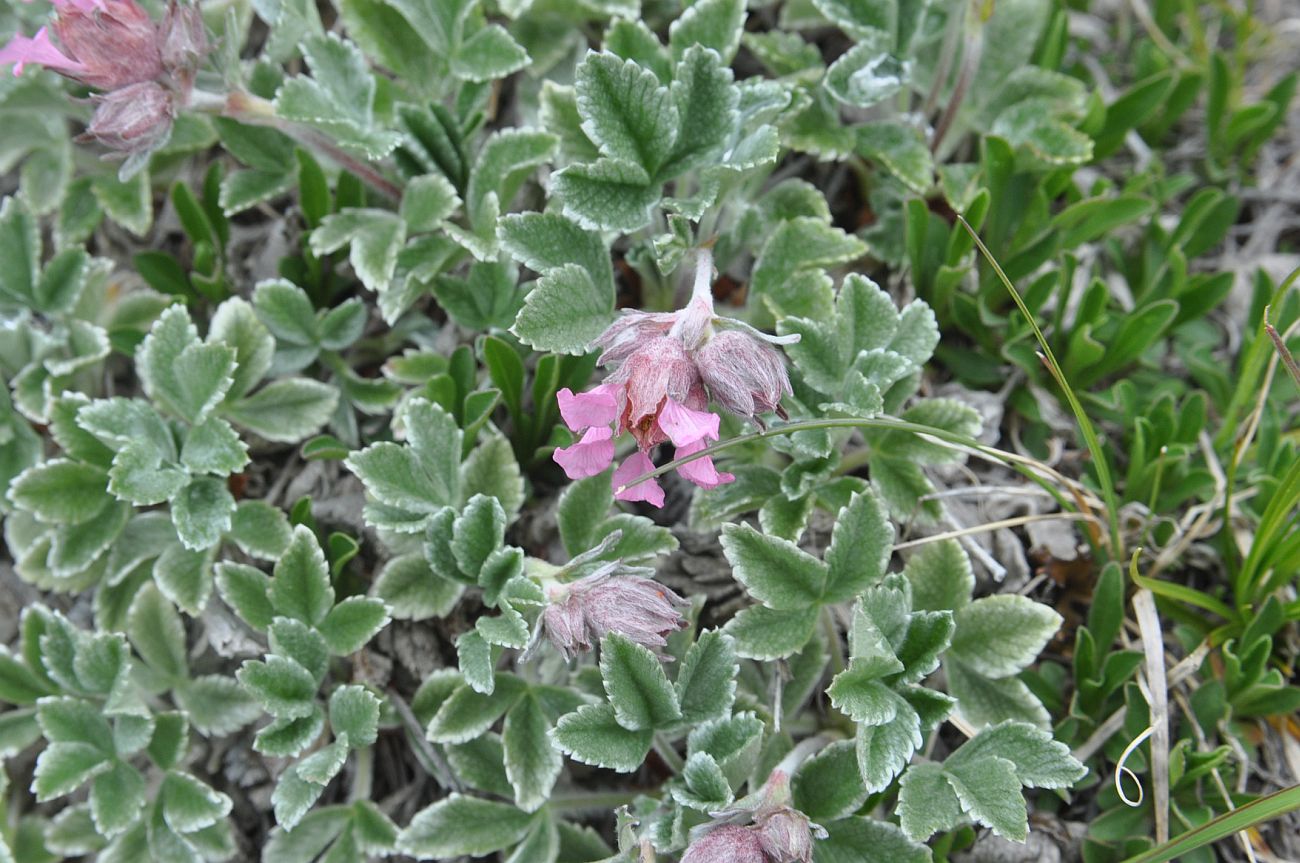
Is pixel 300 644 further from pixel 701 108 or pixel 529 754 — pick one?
pixel 701 108

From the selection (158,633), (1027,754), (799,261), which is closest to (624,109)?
(799,261)

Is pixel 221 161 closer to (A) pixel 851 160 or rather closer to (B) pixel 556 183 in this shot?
(B) pixel 556 183

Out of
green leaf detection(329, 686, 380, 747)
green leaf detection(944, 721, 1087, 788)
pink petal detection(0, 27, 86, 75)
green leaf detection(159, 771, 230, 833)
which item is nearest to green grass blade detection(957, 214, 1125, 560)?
green leaf detection(944, 721, 1087, 788)

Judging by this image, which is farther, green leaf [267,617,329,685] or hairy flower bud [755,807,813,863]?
green leaf [267,617,329,685]

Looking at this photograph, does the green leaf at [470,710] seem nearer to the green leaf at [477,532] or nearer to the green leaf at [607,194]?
the green leaf at [477,532]

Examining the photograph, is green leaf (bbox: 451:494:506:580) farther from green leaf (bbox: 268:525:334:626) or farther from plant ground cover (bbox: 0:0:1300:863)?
green leaf (bbox: 268:525:334:626)

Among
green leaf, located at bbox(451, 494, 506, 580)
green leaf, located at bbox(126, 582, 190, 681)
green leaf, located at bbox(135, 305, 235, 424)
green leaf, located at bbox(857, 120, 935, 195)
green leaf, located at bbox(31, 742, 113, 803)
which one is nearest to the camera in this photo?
green leaf, located at bbox(451, 494, 506, 580)
